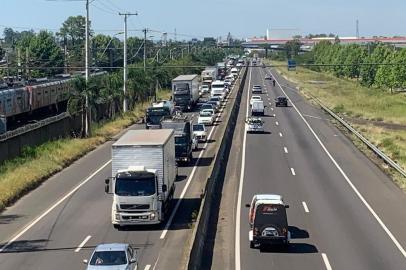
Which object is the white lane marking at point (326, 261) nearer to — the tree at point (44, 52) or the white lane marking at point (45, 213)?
the white lane marking at point (45, 213)

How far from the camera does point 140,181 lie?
27781 millimetres

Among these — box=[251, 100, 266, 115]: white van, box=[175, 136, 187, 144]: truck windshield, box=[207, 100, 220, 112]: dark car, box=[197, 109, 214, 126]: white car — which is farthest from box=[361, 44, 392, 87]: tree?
box=[175, 136, 187, 144]: truck windshield

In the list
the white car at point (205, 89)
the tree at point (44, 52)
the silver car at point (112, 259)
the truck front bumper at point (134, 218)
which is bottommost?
the truck front bumper at point (134, 218)

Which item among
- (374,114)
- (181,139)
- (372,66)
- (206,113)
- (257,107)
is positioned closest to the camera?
(181,139)

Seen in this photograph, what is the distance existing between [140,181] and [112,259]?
27.0 ft

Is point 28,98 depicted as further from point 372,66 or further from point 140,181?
point 372,66

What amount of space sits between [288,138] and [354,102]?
161 ft

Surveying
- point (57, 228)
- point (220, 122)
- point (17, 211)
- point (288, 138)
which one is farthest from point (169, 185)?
point (220, 122)

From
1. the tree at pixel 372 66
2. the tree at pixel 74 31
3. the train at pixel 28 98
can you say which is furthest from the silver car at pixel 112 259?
the tree at pixel 74 31

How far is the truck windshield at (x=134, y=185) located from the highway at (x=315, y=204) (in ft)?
10.3

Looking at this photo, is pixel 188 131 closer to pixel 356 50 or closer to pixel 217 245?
pixel 217 245

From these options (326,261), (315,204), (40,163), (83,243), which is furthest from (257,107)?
(326,261)

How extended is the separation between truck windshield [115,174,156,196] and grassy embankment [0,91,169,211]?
302 inches

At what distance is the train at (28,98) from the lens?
2446 inches
